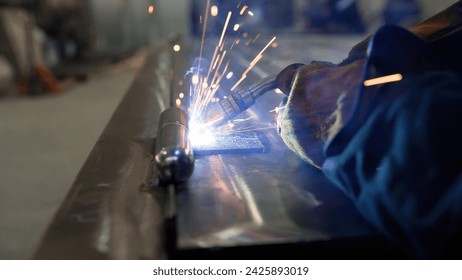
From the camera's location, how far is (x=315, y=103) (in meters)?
0.70

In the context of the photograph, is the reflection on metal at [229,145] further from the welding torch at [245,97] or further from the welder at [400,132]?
the welder at [400,132]

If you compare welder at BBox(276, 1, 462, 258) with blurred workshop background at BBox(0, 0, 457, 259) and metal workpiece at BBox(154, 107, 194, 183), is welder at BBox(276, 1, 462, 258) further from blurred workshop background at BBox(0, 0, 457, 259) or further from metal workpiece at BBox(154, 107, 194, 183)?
A: blurred workshop background at BBox(0, 0, 457, 259)

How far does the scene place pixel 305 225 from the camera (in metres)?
0.58

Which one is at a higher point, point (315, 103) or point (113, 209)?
point (315, 103)

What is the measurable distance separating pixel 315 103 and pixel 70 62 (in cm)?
477

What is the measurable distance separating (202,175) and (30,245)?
2.64 feet

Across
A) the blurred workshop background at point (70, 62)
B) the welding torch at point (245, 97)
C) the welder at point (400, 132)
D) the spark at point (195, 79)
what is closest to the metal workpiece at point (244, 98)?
the welding torch at point (245, 97)

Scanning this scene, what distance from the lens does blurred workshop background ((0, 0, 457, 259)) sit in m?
1.77

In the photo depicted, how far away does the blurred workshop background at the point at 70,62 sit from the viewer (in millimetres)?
1770

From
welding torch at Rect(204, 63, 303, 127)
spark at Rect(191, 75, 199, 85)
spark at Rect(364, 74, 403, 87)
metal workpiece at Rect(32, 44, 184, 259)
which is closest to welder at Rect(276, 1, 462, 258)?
spark at Rect(364, 74, 403, 87)

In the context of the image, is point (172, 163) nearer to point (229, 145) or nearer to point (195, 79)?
point (229, 145)

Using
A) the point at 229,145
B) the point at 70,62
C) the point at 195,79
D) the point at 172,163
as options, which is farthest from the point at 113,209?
the point at 70,62

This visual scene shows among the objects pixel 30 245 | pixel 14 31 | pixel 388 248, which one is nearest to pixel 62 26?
pixel 14 31

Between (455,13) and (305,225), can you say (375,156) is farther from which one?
(455,13)
